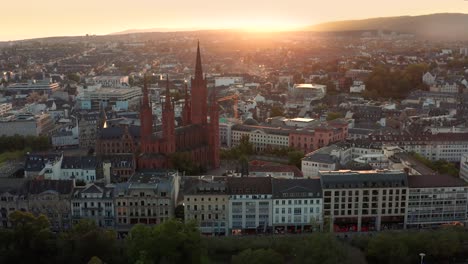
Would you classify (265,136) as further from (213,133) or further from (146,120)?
(146,120)

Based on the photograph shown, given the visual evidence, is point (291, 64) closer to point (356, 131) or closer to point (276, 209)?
point (356, 131)

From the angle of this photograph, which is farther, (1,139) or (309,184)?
(1,139)

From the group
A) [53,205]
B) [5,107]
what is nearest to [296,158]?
[53,205]

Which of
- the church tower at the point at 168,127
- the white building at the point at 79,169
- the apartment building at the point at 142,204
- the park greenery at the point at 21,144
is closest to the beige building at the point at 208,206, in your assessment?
the apartment building at the point at 142,204

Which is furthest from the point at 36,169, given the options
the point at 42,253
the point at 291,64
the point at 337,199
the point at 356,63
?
the point at 291,64

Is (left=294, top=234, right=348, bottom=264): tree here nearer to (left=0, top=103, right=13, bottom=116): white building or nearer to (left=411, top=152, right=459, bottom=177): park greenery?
(left=411, top=152, right=459, bottom=177): park greenery

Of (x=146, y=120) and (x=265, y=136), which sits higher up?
(x=146, y=120)

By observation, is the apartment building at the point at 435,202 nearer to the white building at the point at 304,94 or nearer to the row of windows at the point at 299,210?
the row of windows at the point at 299,210
